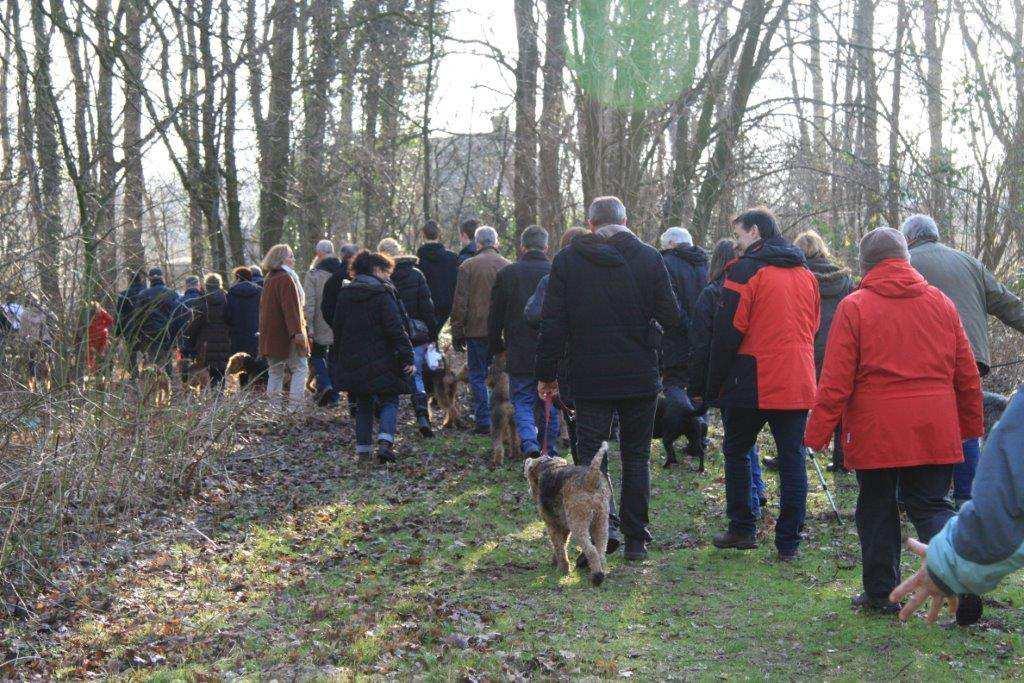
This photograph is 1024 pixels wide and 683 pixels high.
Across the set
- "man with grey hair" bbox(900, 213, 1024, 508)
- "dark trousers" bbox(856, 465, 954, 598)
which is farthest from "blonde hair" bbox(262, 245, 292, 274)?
"dark trousers" bbox(856, 465, 954, 598)

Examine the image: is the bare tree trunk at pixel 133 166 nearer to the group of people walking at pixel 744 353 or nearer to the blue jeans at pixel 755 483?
the group of people walking at pixel 744 353

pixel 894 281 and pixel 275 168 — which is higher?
pixel 275 168

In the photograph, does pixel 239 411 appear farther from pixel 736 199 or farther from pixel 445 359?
pixel 736 199

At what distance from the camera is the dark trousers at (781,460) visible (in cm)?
727

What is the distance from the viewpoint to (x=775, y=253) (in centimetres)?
717

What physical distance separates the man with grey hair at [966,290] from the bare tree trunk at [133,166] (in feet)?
18.7

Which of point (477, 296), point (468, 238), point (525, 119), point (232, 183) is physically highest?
point (525, 119)

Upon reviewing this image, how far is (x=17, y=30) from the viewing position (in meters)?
11.6

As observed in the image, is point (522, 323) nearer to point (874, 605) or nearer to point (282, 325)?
point (282, 325)

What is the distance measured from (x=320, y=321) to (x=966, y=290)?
28.8ft

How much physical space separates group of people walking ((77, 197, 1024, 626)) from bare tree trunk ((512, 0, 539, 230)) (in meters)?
4.04

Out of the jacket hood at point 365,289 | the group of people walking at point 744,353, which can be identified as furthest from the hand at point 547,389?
the jacket hood at point 365,289

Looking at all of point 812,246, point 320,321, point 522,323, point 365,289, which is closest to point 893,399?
point 812,246

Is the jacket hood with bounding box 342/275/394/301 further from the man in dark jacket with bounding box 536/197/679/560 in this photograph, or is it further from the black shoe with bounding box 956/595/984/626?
the black shoe with bounding box 956/595/984/626
